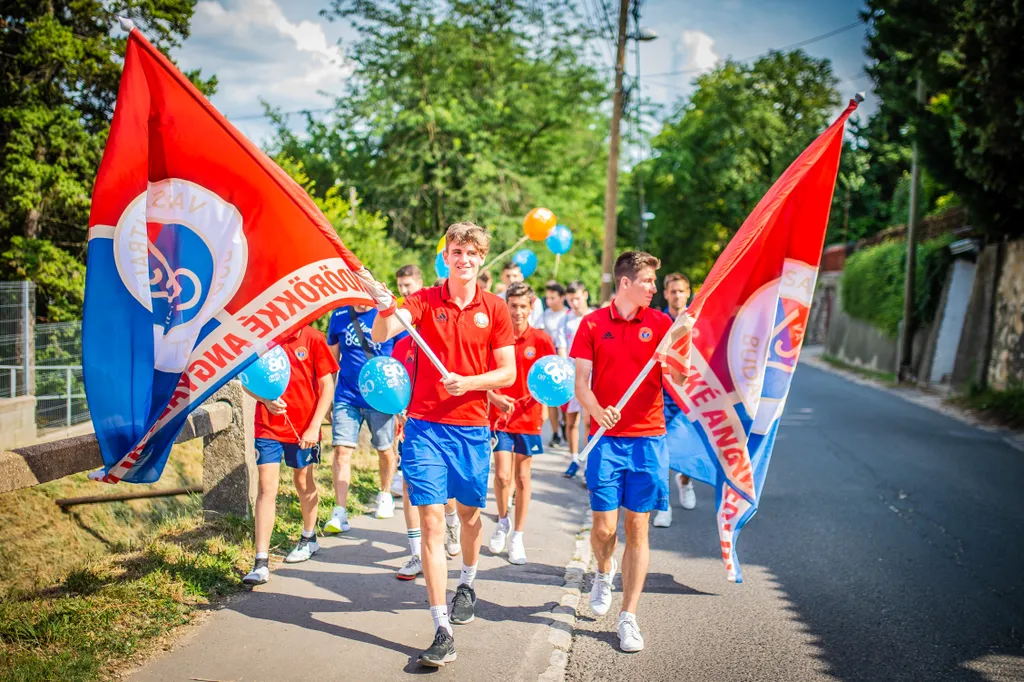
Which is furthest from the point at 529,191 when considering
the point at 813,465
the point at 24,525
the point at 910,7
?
the point at 24,525

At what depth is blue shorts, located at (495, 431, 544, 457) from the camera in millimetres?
6500

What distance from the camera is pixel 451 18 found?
2333 cm

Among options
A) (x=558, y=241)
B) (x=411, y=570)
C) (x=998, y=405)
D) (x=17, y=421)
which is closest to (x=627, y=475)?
(x=411, y=570)

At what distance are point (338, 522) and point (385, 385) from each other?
207 centimetres

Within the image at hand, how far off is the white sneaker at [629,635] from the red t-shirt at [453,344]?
1.37 m

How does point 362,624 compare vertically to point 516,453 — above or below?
below

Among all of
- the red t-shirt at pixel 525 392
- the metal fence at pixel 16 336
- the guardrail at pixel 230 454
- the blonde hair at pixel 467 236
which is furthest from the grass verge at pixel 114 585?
the metal fence at pixel 16 336

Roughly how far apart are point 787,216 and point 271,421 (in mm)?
3477

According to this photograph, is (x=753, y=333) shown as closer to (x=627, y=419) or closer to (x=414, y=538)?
(x=627, y=419)

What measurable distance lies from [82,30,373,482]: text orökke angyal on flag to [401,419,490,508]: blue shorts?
797 mm

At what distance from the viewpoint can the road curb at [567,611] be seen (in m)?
4.34

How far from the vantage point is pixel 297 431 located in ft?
18.2

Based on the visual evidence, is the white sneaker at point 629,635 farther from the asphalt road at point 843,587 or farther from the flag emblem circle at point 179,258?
the flag emblem circle at point 179,258

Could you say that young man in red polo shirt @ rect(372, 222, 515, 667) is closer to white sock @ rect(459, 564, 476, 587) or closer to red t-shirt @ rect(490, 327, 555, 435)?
white sock @ rect(459, 564, 476, 587)
